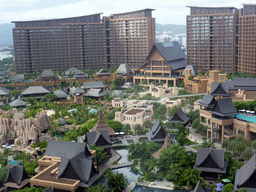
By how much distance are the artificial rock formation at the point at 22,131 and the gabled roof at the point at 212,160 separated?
93.9ft

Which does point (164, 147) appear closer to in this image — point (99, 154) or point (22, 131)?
point (99, 154)

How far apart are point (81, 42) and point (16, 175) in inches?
3313

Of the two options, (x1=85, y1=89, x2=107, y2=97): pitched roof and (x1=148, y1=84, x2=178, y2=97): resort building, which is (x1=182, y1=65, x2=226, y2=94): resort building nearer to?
(x1=148, y1=84, x2=178, y2=97): resort building

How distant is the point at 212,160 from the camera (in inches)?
1678

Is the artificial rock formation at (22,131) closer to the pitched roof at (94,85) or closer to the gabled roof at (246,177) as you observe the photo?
the gabled roof at (246,177)

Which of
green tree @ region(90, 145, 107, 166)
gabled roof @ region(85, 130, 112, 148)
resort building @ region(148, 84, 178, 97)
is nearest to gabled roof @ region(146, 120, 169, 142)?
gabled roof @ region(85, 130, 112, 148)

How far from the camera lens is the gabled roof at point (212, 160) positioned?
42188 mm

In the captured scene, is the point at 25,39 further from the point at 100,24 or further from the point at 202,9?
the point at 202,9

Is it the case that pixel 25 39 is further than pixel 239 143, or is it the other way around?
pixel 25 39

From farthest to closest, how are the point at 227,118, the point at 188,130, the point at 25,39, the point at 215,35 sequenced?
the point at 25,39 < the point at 215,35 < the point at 188,130 < the point at 227,118

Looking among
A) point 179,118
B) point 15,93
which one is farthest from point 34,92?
point 179,118

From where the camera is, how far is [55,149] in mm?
47188

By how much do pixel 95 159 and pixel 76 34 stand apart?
80.1 meters

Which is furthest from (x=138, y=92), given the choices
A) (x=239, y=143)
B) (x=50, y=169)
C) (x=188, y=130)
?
(x=50, y=169)
